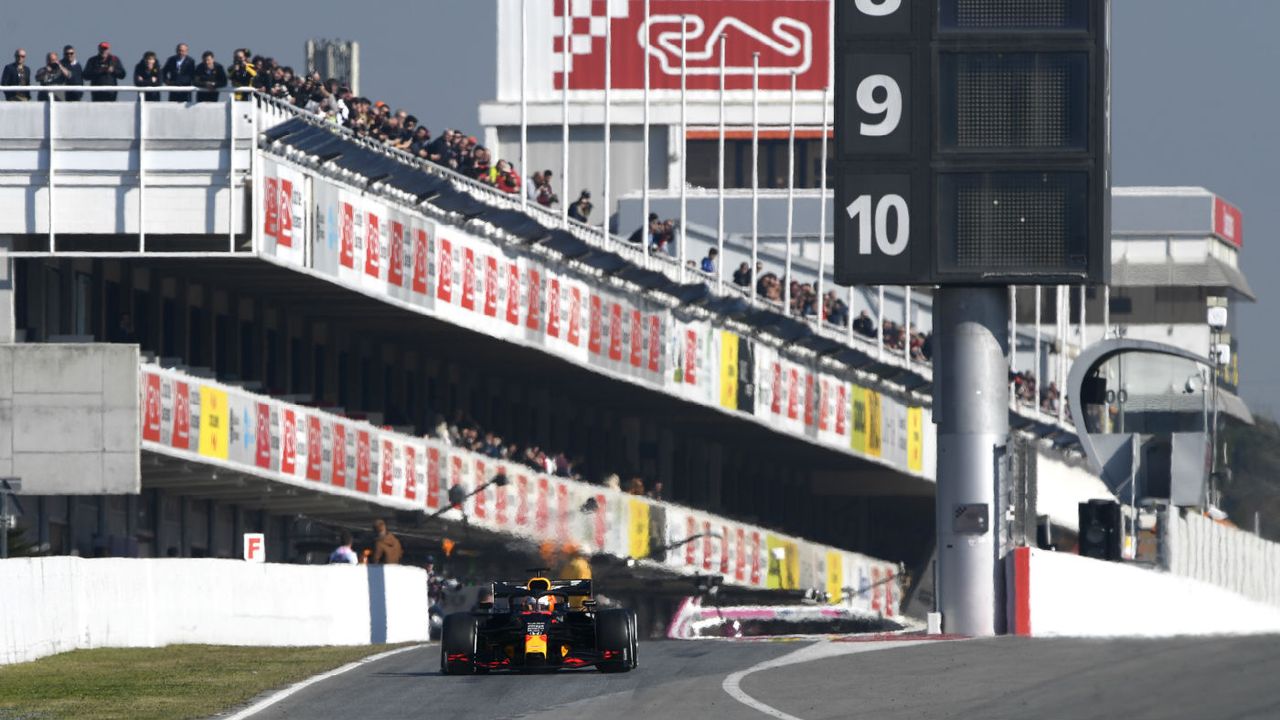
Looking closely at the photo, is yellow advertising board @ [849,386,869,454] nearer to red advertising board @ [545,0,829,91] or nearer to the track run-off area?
red advertising board @ [545,0,829,91]

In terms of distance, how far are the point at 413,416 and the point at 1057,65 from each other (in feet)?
104

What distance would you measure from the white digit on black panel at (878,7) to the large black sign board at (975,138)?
0.04 feet

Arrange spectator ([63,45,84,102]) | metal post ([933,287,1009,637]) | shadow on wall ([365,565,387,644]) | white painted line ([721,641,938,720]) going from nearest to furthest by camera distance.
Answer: white painted line ([721,641,938,720]), metal post ([933,287,1009,637]), shadow on wall ([365,565,387,644]), spectator ([63,45,84,102])

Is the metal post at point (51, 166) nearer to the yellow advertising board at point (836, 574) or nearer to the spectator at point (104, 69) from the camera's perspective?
the spectator at point (104, 69)

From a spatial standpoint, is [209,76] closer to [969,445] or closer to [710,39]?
[969,445]

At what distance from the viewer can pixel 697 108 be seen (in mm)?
102000

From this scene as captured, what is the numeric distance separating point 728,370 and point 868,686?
41983mm

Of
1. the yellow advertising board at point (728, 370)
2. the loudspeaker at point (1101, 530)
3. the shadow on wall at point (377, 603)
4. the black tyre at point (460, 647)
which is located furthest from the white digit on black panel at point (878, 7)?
the yellow advertising board at point (728, 370)

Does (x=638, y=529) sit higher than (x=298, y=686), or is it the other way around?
(x=298, y=686)

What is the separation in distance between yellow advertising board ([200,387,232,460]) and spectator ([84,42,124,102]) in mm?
5245

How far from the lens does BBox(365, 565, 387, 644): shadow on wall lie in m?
36.8

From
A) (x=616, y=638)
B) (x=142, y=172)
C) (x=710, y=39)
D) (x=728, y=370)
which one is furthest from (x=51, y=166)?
(x=710, y=39)

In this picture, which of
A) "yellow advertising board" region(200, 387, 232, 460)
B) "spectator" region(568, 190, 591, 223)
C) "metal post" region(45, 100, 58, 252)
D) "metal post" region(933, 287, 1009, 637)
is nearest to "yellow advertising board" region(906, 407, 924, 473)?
"spectator" region(568, 190, 591, 223)

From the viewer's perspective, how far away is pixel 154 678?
1044 inches
